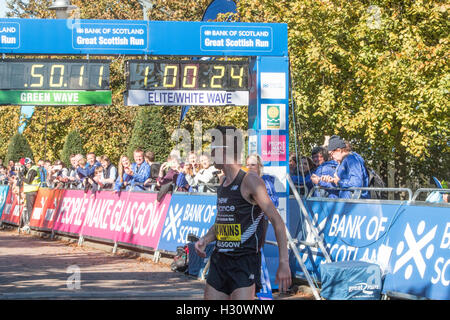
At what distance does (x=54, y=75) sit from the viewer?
1334cm

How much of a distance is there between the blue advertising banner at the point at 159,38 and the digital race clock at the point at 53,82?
500 millimetres

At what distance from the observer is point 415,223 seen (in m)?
9.03

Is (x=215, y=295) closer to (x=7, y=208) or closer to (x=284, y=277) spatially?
(x=284, y=277)

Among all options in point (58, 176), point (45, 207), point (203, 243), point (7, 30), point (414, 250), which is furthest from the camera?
point (45, 207)

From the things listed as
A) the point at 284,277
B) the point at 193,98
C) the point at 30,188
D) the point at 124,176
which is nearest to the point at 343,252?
the point at 193,98

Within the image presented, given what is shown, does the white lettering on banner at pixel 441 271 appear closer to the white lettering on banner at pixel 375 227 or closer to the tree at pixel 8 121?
the white lettering on banner at pixel 375 227

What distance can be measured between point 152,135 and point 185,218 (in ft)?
65.4

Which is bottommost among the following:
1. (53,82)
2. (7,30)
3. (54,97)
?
(54,97)

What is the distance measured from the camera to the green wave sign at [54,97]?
13.2 m

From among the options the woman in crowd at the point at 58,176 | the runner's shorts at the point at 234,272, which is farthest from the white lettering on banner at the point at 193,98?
the woman in crowd at the point at 58,176

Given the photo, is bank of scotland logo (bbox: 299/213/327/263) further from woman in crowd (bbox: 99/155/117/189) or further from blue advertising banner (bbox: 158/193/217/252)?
woman in crowd (bbox: 99/155/117/189)

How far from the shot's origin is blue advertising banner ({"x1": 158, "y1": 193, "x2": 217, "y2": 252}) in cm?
1394

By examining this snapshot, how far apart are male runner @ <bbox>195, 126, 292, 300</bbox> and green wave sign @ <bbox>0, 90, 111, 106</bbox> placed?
7.59 meters
